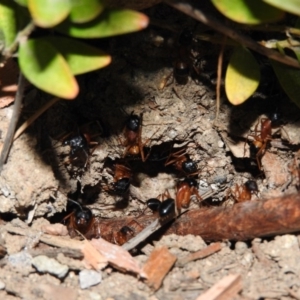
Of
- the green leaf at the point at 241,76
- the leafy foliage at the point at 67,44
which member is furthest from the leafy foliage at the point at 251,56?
the leafy foliage at the point at 67,44

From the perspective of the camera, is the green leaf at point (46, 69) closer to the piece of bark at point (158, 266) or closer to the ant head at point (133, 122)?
the piece of bark at point (158, 266)

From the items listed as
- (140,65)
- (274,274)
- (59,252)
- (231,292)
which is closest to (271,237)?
(274,274)

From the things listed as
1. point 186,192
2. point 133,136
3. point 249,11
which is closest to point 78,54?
point 249,11

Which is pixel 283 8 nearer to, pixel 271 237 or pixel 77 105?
pixel 271 237

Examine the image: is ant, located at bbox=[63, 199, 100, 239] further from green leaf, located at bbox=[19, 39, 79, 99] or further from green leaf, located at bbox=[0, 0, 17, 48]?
→ green leaf, located at bbox=[19, 39, 79, 99]

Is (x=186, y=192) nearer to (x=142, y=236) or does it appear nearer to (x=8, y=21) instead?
(x=142, y=236)
